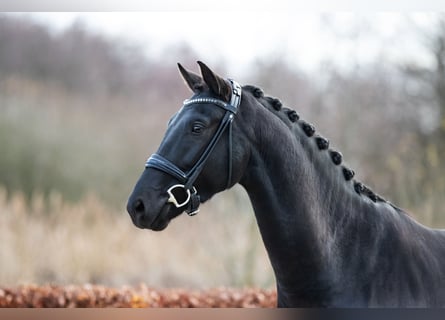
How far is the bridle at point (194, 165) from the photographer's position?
7.90 ft

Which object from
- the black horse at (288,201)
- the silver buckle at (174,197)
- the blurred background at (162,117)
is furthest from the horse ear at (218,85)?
the blurred background at (162,117)

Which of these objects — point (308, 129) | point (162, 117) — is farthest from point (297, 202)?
point (162, 117)

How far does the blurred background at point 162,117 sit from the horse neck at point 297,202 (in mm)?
2172

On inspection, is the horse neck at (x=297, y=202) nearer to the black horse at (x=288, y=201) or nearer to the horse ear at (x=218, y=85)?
the black horse at (x=288, y=201)

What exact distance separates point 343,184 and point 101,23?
111 inches

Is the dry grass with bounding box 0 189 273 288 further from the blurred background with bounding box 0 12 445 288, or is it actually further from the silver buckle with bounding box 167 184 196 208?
the silver buckle with bounding box 167 184 196 208

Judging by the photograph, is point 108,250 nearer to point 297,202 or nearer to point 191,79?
point 191,79

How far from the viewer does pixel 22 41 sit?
483cm

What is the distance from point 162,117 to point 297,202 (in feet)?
8.86

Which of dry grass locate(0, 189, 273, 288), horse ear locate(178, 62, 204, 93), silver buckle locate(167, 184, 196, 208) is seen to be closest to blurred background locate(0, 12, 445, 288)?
dry grass locate(0, 189, 273, 288)

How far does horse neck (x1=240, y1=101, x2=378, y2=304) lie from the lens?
2.44m

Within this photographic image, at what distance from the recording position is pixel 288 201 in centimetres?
245

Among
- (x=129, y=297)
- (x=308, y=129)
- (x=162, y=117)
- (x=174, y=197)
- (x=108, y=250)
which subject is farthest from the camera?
(x=162, y=117)

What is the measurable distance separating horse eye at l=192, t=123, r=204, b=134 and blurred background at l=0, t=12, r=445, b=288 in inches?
87.7
